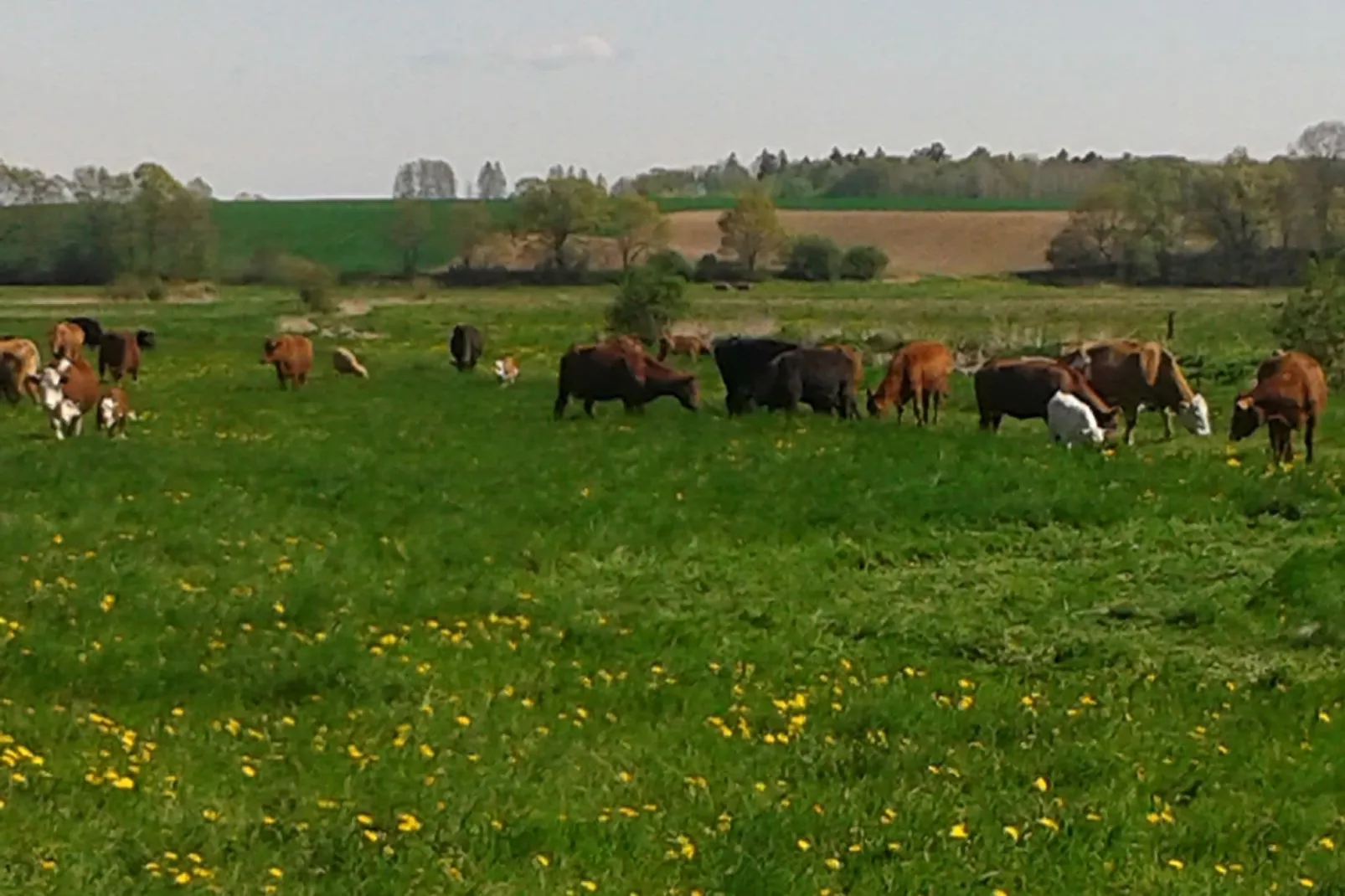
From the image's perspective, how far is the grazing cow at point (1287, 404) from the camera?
22.3 m

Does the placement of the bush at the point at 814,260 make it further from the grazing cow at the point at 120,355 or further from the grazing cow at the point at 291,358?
the grazing cow at the point at 291,358

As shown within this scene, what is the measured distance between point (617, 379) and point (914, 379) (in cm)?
523

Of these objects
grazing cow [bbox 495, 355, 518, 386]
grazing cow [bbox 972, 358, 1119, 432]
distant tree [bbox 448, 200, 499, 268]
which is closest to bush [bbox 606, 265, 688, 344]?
grazing cow [bbox 495, 355, 518, 386]

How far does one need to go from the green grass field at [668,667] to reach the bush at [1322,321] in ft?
34.8

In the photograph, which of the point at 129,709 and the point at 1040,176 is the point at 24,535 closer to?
the point at 129,709

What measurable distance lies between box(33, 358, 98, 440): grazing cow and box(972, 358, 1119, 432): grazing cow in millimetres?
14307

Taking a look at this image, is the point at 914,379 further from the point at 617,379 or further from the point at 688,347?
the point at 688,347

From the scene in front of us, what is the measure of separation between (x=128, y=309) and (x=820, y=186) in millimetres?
121049

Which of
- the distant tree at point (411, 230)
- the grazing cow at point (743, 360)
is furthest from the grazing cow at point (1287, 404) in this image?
the distant tree at point (411, 230)

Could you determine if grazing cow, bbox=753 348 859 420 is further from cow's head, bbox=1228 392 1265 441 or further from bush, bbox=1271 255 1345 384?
bush, bbox=1271 255 1345 384

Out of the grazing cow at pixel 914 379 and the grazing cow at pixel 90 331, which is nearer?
the grazing cow at pixel 914 379

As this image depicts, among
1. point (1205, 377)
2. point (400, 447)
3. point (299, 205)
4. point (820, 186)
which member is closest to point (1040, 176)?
point (820, 186)

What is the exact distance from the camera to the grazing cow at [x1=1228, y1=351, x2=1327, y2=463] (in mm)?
22344

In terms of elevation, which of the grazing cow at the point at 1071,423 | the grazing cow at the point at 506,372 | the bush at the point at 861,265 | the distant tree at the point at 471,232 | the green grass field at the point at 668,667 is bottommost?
the grazing cow at the point at 506,372
